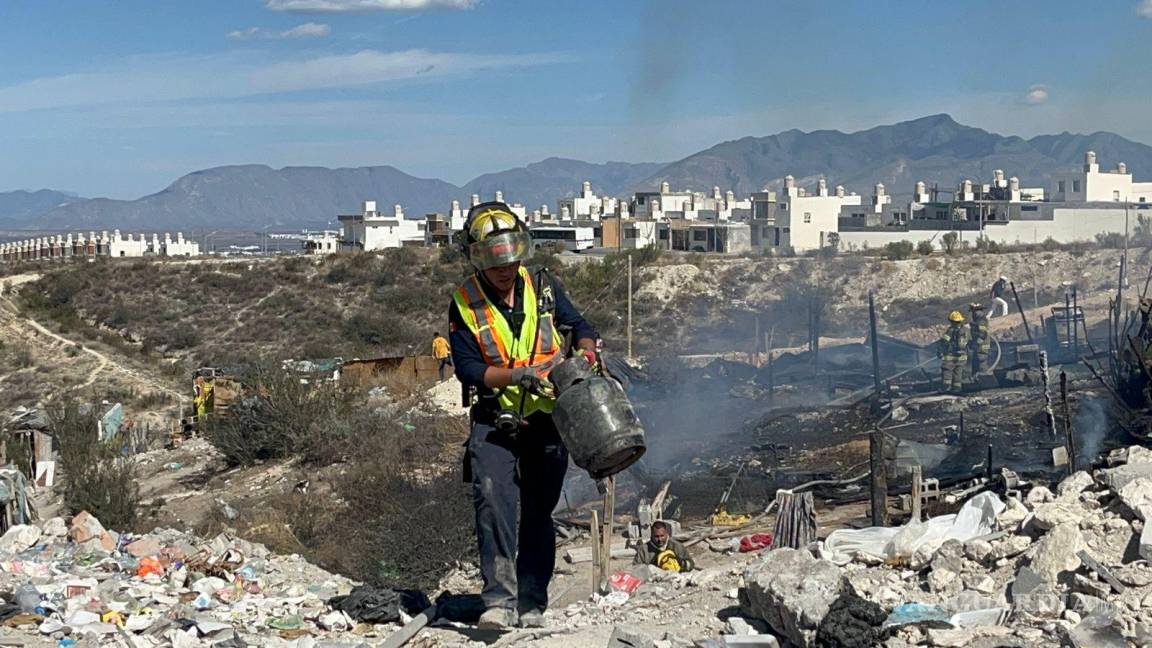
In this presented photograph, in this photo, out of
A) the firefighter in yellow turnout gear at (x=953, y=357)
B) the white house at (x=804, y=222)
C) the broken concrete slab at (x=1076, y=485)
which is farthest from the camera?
the white house at (x=804, y=222)

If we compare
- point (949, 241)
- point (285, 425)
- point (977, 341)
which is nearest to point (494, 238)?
point (285, 425)

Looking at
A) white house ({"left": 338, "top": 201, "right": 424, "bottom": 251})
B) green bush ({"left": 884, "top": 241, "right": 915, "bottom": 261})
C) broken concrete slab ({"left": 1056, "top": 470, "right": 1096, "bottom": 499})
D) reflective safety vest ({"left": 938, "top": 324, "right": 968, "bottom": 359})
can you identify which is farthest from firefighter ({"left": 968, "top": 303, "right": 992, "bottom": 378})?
white house ({"left": 338, "top": 201, "right": 424, "bottom": 251})

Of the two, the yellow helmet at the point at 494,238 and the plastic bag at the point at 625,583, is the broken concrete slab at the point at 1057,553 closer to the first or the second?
the plastic bag at the point at 625,583

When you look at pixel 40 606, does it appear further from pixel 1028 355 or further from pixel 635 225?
pixel 635 225

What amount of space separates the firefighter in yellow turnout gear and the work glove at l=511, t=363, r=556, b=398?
13524mm

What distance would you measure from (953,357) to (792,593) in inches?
540

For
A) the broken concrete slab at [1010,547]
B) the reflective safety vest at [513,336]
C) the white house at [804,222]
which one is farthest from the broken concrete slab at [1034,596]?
the white house at [804,222]

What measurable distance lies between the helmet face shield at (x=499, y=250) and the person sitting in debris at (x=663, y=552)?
130 inches

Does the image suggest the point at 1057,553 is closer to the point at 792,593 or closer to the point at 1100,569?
the point at 1100,569

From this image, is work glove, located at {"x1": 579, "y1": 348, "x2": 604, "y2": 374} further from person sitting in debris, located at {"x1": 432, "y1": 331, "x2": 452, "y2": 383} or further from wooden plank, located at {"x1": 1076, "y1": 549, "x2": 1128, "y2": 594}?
person sitting in debris, located at {"x1": 432, "y1": 331, "x2": 452, "y2": 383}

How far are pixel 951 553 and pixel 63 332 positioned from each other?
43.2m

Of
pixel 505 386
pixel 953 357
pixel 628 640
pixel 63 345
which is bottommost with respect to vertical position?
pixel 63 345

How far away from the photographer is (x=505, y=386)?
5520 mm

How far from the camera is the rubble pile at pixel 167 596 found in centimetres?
589
